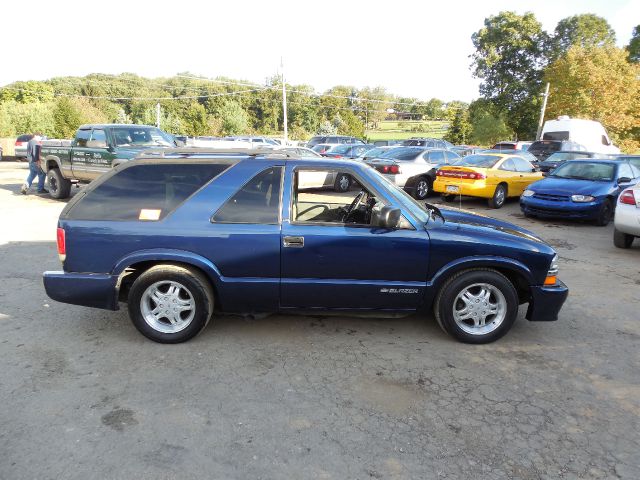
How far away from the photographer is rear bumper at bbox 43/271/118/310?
390cm

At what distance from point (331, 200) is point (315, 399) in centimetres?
237

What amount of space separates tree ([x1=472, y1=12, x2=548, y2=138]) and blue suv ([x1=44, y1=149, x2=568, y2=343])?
1936 inches

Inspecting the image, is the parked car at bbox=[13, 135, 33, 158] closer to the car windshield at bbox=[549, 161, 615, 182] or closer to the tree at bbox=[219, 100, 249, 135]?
the car windshield at bbox=[549, 161, 615, 182]

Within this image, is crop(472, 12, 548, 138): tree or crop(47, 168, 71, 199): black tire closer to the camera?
crop(47, 168, 71, 199): black tire

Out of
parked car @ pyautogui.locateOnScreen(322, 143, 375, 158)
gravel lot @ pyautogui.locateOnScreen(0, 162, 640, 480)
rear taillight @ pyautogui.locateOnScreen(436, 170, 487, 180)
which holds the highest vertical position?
parked car @ pyautogui.locateOnScreen(322, 143, 375, 158)

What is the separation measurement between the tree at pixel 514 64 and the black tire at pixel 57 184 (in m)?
45.4

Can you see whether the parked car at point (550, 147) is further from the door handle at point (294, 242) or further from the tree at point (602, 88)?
the door handle at point (294, 242)

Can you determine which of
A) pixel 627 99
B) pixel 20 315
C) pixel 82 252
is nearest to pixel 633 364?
pixel 82 252

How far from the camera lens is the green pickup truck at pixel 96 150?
1120 cm

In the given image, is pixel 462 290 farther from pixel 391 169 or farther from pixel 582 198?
pixel 391 169

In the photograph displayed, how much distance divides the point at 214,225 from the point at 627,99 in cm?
4185

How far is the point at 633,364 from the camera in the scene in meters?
3.84

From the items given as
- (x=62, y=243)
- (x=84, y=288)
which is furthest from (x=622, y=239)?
(x=62, y=243)

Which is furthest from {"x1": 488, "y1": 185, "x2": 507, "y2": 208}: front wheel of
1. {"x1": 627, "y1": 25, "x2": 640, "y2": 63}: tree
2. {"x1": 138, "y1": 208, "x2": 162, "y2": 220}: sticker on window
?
{"x1": 627, "y1": 25, "x2": 640, "y2": 63}: tree
